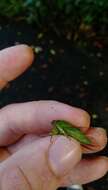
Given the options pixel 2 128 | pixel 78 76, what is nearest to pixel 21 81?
pixel 78 76

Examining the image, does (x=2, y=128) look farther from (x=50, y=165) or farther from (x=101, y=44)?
(x=101, y=44)

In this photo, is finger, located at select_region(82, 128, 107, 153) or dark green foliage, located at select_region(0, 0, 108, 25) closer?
finger, located at select_region(82, 128, 107, 153)

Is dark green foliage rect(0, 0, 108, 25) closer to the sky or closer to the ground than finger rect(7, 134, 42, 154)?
closer to the ground

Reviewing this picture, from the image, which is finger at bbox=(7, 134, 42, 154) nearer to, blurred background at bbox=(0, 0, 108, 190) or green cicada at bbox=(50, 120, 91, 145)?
green cicada at bbox=(50, 120, 91, 145)

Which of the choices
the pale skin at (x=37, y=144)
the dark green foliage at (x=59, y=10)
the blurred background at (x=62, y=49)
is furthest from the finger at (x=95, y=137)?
the dark green foliage at (x=59, y=10)

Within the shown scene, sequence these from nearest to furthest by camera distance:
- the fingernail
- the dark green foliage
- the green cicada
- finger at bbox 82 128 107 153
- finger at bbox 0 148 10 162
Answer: the fingernail, the green cicada, finger at bbox 82 128 107 153, finger at bbox 0 148 10 162, the dark green foliage

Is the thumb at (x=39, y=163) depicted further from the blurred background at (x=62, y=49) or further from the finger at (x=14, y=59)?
the blurred background at (x=62, y=49)

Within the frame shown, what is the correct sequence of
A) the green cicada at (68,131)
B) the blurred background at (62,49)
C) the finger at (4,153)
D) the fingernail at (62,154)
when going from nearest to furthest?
the fingernail at (62,154) → the green cicada at (68,131) → the finger at (4,153) → the blurred background at (62,49)

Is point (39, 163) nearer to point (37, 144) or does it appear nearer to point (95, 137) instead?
point (37, 144)

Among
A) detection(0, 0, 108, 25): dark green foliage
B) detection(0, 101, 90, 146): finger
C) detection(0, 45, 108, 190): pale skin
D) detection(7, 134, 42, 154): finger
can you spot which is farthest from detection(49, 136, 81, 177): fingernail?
detection(0, 0, 108, 25): dark green foliage
